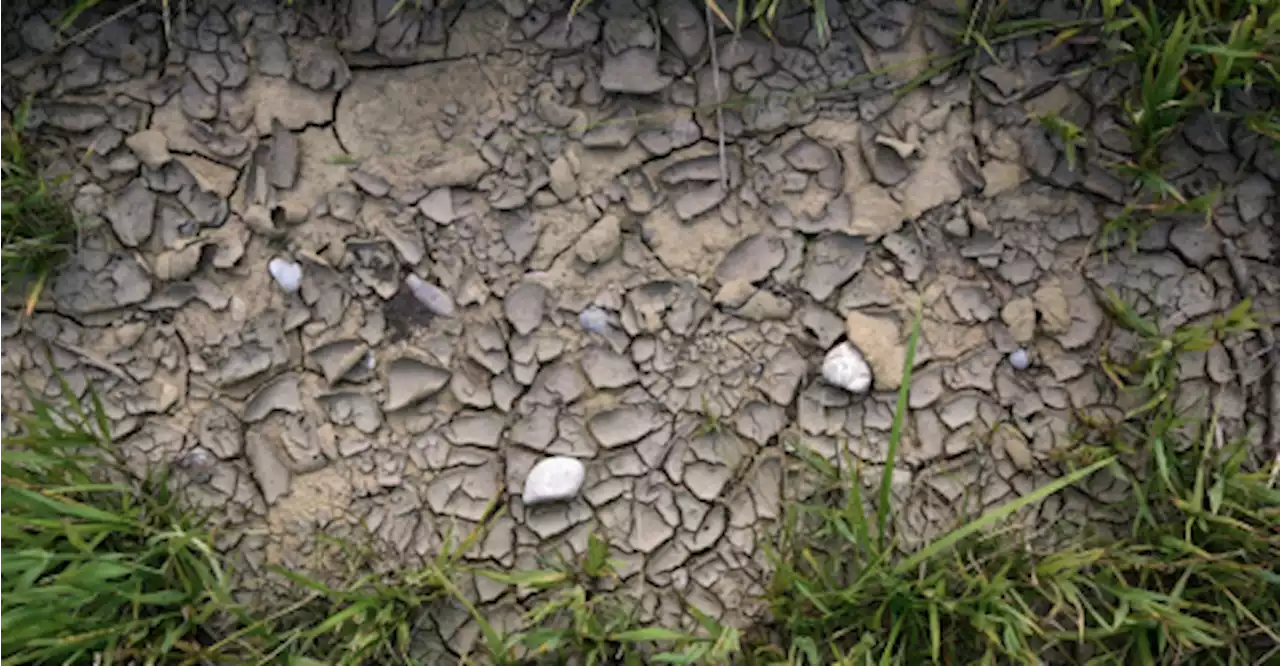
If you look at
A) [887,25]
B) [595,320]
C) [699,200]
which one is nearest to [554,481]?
[595,320]

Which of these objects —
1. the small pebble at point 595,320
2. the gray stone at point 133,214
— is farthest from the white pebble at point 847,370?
the gray stone at point 133,214

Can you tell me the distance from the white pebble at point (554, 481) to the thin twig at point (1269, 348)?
1012 millimetres

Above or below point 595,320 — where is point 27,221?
above

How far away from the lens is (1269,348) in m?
1.58

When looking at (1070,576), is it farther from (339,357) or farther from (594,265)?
(339,357)

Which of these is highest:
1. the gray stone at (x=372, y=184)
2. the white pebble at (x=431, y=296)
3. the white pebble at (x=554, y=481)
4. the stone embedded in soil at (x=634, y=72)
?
the stone embedded in soil at (x=634, y=72)

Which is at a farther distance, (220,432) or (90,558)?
(220,432)

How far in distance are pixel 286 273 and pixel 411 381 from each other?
252 mm

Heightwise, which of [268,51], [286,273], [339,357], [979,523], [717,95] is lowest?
[979,523]

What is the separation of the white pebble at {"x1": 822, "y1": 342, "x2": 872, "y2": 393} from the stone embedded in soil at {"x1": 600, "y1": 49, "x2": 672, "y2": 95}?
1.59ft

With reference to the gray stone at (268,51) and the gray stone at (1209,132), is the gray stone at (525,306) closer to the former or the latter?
the gray stone at (268,51)

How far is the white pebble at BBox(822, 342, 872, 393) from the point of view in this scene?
1.57m

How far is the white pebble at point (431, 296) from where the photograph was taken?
1611mm

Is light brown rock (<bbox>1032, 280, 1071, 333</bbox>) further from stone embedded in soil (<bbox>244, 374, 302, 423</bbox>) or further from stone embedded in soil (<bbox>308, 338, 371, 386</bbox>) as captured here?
stone embedded in soil (<bbox>244, 374, 302, 423</bbox>)
